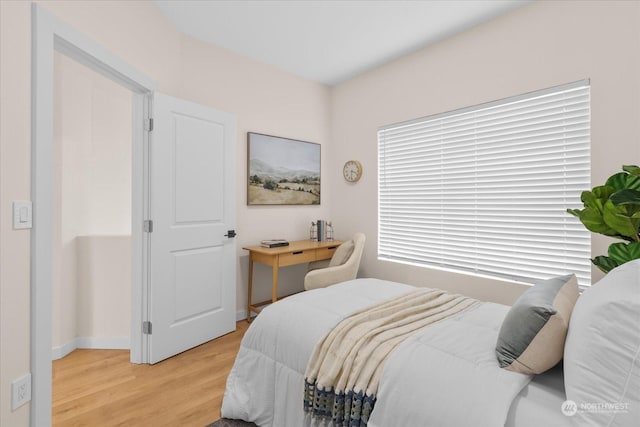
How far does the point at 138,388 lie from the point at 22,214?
1408 millimetres

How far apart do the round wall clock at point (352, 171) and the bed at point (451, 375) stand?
2.29 m

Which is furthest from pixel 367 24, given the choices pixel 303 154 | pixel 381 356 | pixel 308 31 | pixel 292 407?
pixel 292 407

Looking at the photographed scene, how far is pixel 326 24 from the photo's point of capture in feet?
9.51

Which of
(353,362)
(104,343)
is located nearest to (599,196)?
(353,362)

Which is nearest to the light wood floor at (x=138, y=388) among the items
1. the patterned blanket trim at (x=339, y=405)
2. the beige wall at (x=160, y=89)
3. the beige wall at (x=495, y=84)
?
the beige wall at (x=160, y=89)

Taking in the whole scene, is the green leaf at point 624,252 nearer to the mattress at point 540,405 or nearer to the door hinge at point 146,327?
the mattress at point 540,405

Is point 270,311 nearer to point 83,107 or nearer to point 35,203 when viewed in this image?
point 35,203

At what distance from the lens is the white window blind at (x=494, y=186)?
2.49 m

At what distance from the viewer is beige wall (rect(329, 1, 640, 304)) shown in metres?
2.24

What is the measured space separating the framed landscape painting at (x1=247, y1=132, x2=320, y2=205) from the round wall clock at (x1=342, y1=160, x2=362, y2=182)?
36 centimetres

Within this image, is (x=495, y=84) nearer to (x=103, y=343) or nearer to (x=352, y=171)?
(x=352, y=171)

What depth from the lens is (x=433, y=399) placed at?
45.6 inches

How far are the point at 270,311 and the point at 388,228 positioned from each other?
2.25m

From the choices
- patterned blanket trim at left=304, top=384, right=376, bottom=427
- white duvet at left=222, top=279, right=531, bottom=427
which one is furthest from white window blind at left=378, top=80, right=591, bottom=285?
patterned blanket trim at left=304, top=384, right=376, bottom=427
